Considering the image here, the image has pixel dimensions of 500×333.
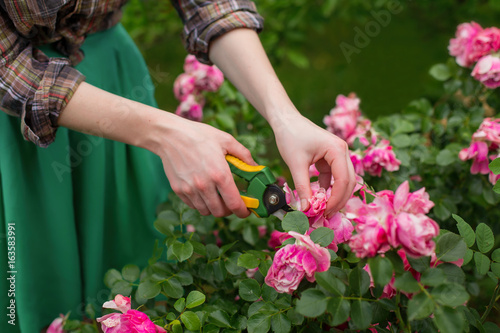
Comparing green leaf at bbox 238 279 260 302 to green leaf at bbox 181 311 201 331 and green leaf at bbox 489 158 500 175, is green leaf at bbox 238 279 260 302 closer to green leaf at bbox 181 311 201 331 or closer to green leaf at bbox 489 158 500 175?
green leaf at bbox 181 311 201 331

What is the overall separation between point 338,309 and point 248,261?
262 mm

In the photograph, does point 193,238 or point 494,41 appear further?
point 494,41

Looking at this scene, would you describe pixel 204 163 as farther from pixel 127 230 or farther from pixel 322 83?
pixel 322 83

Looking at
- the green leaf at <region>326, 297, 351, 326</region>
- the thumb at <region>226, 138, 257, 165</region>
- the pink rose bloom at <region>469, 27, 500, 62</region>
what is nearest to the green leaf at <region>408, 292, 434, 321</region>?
the green leaf at <region>326, 297, 351, 326</region>

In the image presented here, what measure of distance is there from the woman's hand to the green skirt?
64 cm

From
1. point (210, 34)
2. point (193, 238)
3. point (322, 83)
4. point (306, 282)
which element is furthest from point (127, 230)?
point (322, 83)

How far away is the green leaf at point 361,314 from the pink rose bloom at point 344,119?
82 cm

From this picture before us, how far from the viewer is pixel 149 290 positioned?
101cm

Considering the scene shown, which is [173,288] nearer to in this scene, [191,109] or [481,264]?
[481,264]

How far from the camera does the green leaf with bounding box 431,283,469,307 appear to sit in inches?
27.2

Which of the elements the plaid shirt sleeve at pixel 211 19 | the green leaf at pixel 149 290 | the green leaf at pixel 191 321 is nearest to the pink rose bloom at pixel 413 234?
the green leaf at pixel 191 321

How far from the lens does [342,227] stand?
912 mm

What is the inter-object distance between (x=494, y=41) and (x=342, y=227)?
2.89 ft

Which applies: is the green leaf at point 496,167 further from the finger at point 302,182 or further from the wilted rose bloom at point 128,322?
the wilted rose bloom at point 128,322
